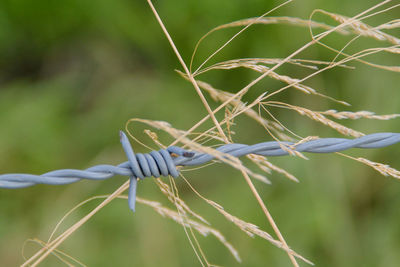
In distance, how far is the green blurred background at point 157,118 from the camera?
138cm

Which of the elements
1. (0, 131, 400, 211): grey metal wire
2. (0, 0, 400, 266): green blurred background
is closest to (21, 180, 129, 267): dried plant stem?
(0, 131, 400, 211): grey metal wire

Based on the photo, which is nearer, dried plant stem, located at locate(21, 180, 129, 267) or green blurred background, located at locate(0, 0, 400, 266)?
dried plant stem, located at locate(21, 180, 129, 267)

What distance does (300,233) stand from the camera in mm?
1349

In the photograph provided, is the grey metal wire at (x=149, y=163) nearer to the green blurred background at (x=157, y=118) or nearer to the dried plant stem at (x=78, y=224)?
the dried plant stem at (x=78, y=224)

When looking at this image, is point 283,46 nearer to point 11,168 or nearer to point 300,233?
point 300,233

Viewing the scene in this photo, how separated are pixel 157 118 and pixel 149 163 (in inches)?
44.2

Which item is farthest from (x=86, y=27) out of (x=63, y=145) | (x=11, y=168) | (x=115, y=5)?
(x=11, y=168)

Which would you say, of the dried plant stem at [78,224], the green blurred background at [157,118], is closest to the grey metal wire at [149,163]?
the dried plant stem at [78,224]

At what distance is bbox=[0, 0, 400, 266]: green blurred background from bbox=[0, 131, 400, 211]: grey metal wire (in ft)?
2.64

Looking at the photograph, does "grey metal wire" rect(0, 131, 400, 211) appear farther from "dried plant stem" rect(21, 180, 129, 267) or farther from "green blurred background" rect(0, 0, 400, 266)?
"green blurred background" rect(0, 0, 400, 266)

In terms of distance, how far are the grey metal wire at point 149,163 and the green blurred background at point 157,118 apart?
31.7 inches

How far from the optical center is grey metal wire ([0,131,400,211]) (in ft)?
1.82

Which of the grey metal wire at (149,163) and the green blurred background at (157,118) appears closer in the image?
the grey metal wire at (149,163)

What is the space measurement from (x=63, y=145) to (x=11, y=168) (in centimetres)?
23
